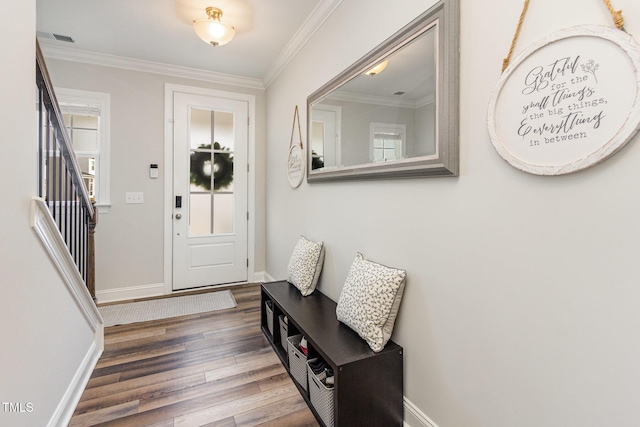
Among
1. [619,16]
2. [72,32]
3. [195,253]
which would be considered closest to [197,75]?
[72,32]

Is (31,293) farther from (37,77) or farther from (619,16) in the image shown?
(619,16)

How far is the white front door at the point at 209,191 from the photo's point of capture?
3.54 meters

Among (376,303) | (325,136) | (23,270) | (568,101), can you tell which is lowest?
(376,303)

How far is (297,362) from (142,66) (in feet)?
11.4

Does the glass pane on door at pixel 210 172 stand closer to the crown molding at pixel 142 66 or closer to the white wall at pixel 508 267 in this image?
the crown molding at pixel 142 66

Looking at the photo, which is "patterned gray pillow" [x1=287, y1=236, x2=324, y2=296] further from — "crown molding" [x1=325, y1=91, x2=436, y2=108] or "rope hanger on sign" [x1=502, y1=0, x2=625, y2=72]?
"rope hanger on sign" [x1=502, y1=0, x2=625, y2=72]

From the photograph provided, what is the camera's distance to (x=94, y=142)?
3209 millimetres

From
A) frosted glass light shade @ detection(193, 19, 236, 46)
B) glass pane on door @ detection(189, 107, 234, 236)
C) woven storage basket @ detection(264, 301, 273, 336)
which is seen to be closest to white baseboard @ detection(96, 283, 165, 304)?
glass pane on door @ detection(189, 107, 234, 236)

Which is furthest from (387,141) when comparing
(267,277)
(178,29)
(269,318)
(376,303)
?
(267,277)

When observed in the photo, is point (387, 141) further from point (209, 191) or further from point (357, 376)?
point (209, 191)

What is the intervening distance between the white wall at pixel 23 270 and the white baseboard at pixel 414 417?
165cm

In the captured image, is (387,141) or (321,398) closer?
(321,398)

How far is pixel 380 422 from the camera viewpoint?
4.84 ft

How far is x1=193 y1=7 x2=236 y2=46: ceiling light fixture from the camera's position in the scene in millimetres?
2303
